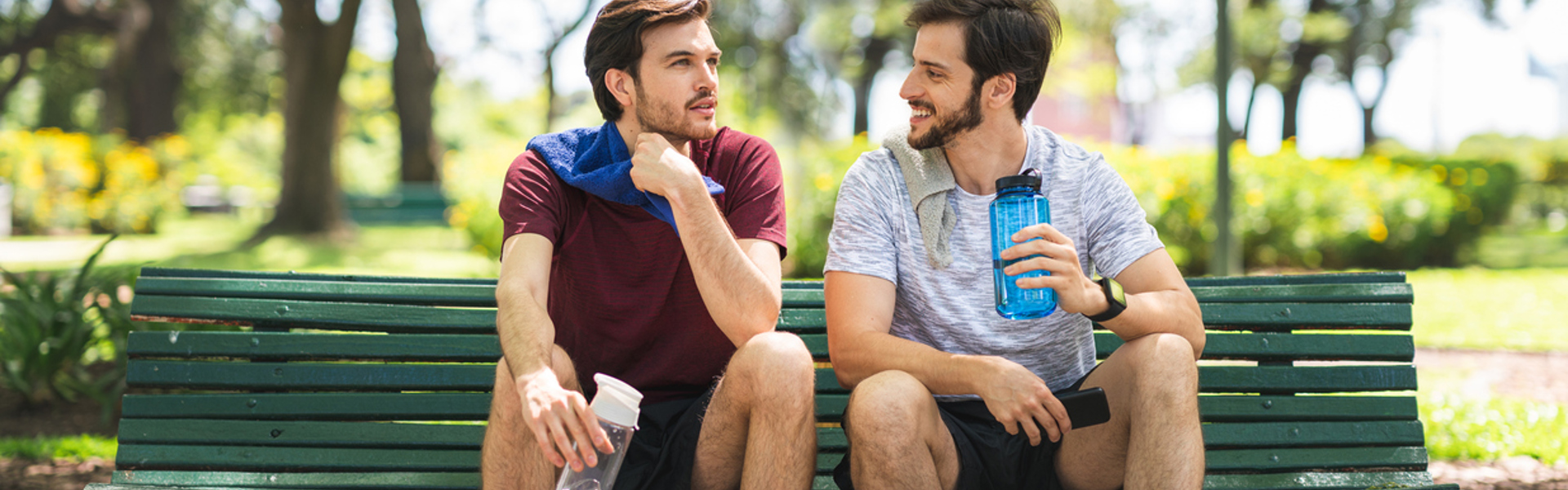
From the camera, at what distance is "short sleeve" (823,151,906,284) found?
8.77 feet

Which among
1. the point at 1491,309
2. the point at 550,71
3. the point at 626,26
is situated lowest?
the point at 1491,309

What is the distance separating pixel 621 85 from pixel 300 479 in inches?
51.9

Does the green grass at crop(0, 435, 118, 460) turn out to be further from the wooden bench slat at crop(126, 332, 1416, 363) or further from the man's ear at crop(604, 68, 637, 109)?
the man's ear at crop(604, 68, 637, 109)

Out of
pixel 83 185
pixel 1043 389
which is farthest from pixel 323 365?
pixel 83 185

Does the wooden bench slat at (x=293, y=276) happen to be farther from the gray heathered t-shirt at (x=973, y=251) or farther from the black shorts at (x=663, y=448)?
the gray heathered t-shirt at (x=973, y=251)

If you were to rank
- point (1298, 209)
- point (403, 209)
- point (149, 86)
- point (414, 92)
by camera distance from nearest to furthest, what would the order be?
point (1298, 209) → point (414, 92) → point (403, 209) → point (149, 86)

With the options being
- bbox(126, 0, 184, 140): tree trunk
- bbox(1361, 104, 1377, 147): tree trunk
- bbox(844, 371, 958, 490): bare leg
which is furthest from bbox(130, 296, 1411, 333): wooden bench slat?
bbox(1361, 104, 1377, 147): tree trunk

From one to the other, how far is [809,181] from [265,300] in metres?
6.55

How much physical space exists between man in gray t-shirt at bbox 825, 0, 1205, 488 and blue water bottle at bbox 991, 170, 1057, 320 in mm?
49

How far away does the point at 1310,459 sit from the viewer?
295cm

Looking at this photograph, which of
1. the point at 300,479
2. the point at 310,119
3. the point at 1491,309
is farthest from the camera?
the point at 310,119

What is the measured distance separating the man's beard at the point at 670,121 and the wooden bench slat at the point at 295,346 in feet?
2.72

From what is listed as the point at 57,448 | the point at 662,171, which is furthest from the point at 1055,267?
the point at 57,448

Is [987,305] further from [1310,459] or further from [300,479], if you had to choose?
[300,479]
